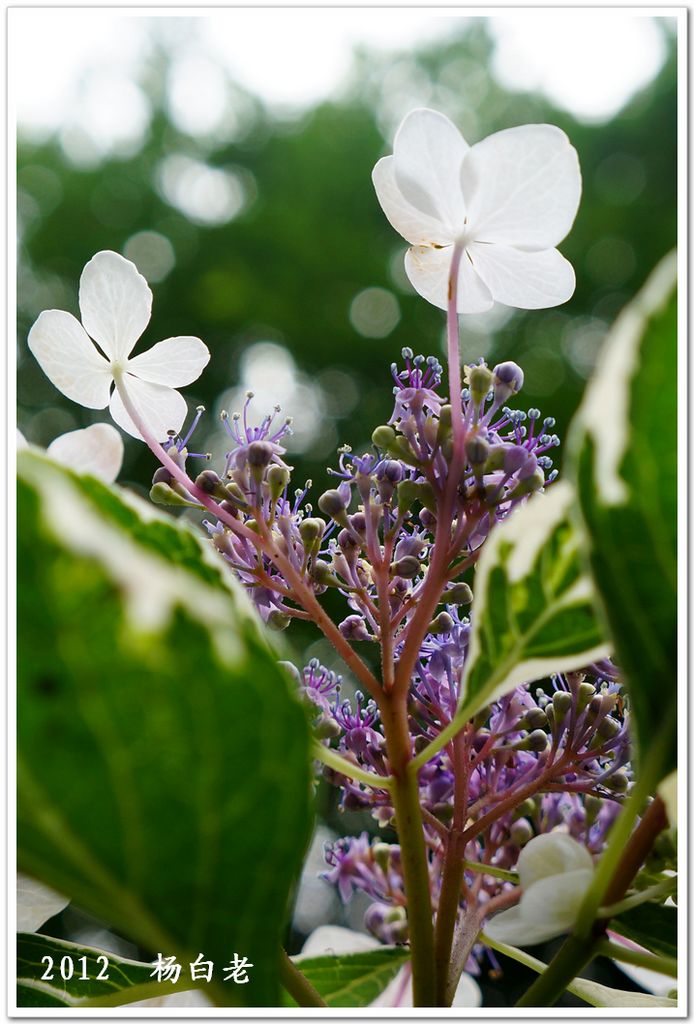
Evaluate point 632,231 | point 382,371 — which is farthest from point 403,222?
point 632,231

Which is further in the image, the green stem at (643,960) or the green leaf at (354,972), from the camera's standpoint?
the green leaf at (354,972)

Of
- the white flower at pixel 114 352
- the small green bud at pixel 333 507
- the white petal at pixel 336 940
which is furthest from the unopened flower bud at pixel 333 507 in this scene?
the white petal at pixel 336 940

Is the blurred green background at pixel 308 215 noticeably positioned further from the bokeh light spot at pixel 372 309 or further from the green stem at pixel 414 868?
the green stem at pixel 414 868

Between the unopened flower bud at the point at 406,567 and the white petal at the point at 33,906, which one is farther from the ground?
the unopened flower bud at the point at 406,567

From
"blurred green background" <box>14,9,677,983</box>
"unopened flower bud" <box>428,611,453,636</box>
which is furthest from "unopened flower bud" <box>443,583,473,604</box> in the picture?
"blurred green background" <box>14,9,677,983</box>

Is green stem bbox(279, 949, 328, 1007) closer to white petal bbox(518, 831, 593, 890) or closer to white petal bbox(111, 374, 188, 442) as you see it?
white petal bbox(518, 831, 593, 890)

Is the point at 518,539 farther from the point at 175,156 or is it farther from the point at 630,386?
the point at 175,156
